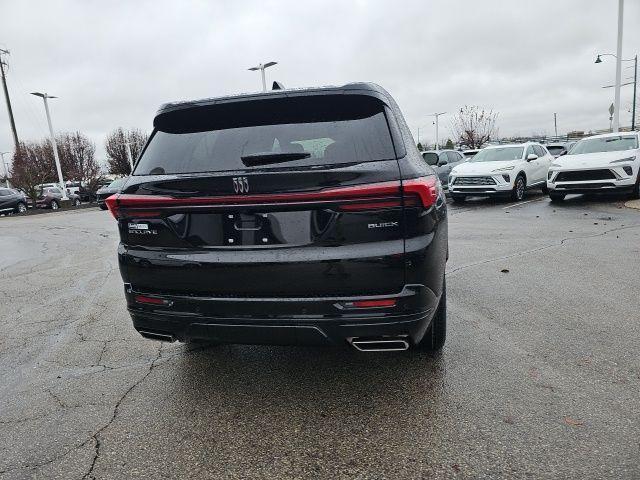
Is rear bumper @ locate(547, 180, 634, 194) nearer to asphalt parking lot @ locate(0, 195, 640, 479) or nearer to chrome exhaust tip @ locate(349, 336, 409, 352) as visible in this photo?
asphalt parking lot @ locate(0, 195, 640, 479)

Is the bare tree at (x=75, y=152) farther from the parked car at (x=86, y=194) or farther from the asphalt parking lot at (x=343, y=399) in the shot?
the asphalt parking lot at (x=343, y=399)

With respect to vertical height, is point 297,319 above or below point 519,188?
above

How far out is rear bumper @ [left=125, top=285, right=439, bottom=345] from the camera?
2.56 metres

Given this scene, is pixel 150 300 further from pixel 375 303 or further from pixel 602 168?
pixel 602 168

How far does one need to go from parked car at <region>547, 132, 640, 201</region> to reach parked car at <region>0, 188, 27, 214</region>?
90.9 ft

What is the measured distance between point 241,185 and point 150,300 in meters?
0.93

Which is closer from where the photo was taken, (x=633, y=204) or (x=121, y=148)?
(x=633, y=204)

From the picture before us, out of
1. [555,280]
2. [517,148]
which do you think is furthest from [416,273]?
[517,148]

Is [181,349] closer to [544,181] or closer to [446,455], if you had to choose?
[446,455]

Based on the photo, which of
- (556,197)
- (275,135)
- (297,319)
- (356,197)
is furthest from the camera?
(556,197)

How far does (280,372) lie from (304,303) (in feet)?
3.42

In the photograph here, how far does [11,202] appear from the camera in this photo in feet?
91.8

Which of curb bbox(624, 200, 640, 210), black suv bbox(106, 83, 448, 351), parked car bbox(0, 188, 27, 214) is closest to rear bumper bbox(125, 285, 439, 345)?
black suv bbox(106, 83, 448, 351)

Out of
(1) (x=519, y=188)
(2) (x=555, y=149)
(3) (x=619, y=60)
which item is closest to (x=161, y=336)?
(1) (x=519, y=188)
